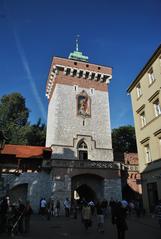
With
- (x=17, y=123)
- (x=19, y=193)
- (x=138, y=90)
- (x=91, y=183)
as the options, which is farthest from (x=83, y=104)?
Result: (x=17, y=123)

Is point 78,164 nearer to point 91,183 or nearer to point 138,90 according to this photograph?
point 91,183

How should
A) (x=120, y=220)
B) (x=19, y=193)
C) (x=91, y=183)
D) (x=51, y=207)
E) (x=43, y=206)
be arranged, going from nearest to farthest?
(x=120, y=220) < (x=43, y=206) < (x=51, y=207) < (x=19, y=193) < (x=91, y=183)

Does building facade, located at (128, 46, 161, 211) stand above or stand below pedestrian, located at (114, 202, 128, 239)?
above

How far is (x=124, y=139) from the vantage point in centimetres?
4734

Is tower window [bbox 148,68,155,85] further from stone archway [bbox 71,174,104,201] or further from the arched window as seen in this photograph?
stone archway [bbox 71,174,104,201]

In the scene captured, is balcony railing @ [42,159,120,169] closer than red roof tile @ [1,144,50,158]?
Yes

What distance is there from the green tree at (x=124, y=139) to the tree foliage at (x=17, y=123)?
48.8 feet

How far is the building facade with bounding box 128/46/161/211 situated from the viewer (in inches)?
733

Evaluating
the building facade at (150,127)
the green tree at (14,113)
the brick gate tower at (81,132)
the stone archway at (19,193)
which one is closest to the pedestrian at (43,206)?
the brick gate tower at (81,132)

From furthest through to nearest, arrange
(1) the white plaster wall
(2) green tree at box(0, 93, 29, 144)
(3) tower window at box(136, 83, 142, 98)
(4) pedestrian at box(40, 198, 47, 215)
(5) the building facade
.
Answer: (2) green tree at box(0, 93, 29, 144), (1) the white plaster wall, (3) tower window at box(136, 83, 142, 98), (4) pedestrian at box(40, 198, 47, 215), (5) the building facade

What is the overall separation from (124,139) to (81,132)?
2066 centimetres

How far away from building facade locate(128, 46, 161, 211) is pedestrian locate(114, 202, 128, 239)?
10.2 m

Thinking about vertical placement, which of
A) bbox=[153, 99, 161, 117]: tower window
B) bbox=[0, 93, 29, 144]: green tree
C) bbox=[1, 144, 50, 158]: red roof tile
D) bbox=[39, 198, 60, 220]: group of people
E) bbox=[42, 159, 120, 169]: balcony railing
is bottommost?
bbox=[39, 198, 60, 220]: group of people

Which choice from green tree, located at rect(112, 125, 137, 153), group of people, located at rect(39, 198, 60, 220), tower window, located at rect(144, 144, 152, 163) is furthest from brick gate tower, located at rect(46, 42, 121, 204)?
green tree, located at rect(112, 125, 137, 153)
